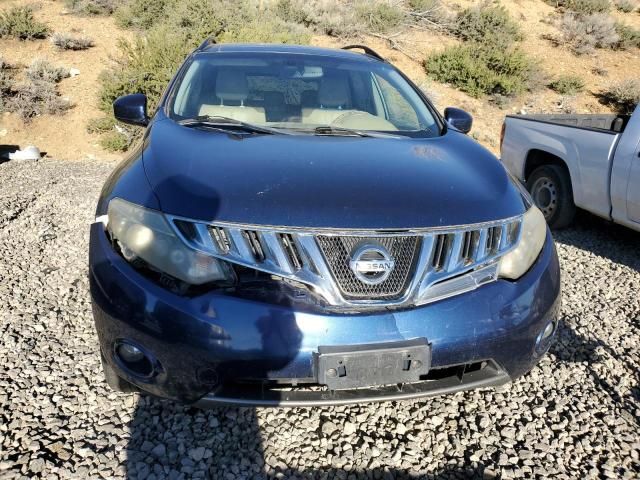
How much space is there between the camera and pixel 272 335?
5.73 feet

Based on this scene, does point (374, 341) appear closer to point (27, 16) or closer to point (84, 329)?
point (84, 329)

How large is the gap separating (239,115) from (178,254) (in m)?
1.46

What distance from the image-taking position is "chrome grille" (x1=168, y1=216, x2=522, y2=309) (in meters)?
1.79

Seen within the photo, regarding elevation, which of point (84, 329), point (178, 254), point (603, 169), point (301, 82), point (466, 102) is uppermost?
point (301, 82)

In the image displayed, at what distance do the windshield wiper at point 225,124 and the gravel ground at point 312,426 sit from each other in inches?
53.5

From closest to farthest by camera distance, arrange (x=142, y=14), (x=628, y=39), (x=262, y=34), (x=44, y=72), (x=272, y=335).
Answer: (x=272, y=335)
(x=44, y=72)
(x=262, y=34)
(x=142, y=14)
(x=628, y=39)

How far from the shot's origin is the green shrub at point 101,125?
34.2 feet

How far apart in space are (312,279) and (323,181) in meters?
0.48

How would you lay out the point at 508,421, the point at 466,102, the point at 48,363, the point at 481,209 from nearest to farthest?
the point at 481,209 < the point at 508,421 < the point at 48,363 < the point at 466,102

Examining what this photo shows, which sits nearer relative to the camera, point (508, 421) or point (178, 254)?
point (178, 254)

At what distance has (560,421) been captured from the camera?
2434mm

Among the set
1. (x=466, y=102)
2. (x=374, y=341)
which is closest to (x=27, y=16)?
(x=466, y=102)

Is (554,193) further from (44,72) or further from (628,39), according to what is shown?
(628,39)

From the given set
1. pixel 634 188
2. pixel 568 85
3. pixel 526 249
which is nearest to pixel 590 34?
pixel 568 85
